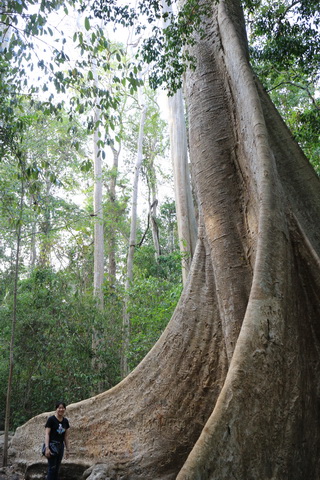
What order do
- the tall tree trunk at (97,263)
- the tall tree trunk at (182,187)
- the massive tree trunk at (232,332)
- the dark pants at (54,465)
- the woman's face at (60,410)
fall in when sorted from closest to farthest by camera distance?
the massive tree trunk at (232,332), the dark pants at (54,465), the woman's face at (60,410), the tall tree trunk at (182,187), the tall tree trunk at (97,263)

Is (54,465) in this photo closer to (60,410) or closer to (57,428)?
(57,428)

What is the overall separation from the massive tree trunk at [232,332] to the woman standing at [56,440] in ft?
0.34

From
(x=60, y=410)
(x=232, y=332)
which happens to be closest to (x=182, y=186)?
(x=60, y=410)

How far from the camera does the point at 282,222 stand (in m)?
2.95

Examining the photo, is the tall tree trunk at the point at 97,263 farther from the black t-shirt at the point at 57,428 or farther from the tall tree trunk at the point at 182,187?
the black t-shirt at the point at 57,428

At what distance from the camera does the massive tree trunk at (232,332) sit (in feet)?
6.51

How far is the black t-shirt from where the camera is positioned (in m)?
4.16

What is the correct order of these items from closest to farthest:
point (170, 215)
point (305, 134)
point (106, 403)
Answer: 1. point (106, 403)
2. point (305, 134)
3. point (170, 215)

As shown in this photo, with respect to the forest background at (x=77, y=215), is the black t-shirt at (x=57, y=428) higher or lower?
lower

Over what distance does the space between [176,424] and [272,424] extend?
5.15ft

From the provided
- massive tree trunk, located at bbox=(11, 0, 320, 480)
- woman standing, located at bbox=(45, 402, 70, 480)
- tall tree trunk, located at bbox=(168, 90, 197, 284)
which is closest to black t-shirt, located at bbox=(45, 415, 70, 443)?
woman standing, located at bbox=(45, 402, 70, 480)

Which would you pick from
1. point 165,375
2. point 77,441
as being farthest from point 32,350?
point 165,375

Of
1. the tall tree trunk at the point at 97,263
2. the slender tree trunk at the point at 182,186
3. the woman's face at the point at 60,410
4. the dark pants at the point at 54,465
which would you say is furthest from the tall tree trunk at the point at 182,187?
the dark pants at the point at 54,465

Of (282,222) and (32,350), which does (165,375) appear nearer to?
(282,222)
